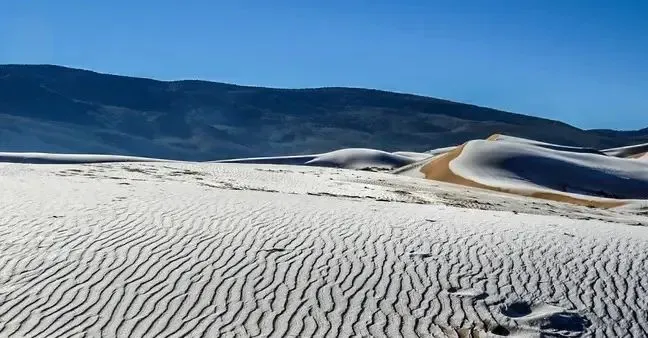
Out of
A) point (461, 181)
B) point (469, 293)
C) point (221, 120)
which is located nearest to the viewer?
point (469, 293)

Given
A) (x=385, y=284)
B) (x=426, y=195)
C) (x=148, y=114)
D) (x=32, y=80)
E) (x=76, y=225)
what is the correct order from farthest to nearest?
(x=32, y=80), (x=148, y=114), (x=426, y=195), (x=76, y=225), (x=385, y=284)

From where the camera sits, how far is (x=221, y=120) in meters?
127

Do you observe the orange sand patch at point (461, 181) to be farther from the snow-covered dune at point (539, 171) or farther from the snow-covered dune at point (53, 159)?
the snow-covered dune at point (53, 159)

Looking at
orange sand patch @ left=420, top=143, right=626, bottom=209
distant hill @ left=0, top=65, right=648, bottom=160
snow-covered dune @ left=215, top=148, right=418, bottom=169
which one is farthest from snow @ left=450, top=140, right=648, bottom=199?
distant hill @ left=0, top=65, right=648, bottom=160

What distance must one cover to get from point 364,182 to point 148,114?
104471mm

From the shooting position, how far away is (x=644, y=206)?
19.8 m

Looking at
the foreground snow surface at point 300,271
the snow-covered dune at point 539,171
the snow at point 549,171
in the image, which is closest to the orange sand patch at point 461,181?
the snow-covered dune at point 539,171

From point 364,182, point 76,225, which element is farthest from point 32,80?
point 76,225

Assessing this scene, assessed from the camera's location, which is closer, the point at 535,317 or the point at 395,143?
the point at 535,317

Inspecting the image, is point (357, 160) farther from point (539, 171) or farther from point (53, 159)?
point (53, 159)

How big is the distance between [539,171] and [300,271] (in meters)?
23.2

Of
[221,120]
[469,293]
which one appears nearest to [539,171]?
[469,293]

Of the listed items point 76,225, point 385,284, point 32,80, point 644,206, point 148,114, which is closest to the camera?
point 385,284

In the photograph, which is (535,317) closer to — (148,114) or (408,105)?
(148,114)
